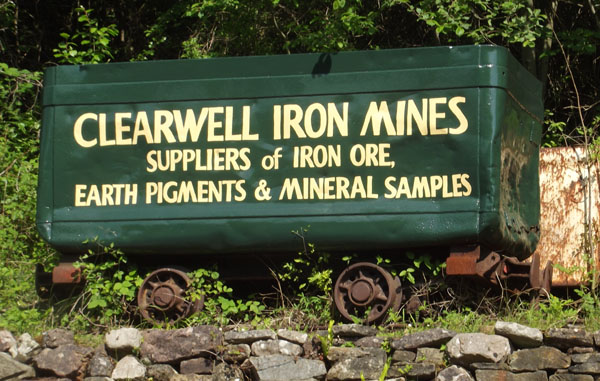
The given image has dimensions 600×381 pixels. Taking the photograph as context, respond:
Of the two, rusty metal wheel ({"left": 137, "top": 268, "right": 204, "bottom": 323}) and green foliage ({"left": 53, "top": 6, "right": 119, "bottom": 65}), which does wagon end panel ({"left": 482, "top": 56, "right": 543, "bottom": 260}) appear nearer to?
rusty metal wheel ({"left": 137, "top": 268, "right": 204, "bottom": 323})

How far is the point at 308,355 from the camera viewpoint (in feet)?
24.7

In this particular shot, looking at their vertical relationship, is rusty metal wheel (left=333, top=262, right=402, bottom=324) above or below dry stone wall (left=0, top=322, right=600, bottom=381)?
above

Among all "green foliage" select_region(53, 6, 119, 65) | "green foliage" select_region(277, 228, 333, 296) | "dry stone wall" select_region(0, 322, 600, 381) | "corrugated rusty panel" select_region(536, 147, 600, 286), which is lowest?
"dry stone wall" select_region(0, 322, 600, 381)

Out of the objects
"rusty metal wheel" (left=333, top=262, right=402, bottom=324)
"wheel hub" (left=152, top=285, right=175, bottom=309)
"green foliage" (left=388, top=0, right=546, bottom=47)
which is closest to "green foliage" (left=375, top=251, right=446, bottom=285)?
"rusty metal wheel" (left=333, top=262, right=402, bottom=324)

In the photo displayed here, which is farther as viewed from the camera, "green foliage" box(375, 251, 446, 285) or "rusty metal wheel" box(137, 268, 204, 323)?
"rusty metal wheel" box(137, 268, 204, 323)

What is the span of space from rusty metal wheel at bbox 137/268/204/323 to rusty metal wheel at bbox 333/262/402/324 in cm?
109

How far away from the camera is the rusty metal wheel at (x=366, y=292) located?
7961 millimetres

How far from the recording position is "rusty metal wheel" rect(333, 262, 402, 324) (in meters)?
7.96

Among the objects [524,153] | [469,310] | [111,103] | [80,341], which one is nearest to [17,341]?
[80,341]

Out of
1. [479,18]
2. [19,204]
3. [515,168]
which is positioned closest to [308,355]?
[515,168]

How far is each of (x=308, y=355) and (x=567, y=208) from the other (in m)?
3.05

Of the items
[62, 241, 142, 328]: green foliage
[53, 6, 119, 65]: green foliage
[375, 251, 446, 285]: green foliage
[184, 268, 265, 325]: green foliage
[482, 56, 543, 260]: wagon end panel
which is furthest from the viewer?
[53, 6, 119, 65]: green foliage

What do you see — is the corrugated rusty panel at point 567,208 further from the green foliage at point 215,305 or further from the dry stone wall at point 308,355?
the green foliage at point 215,305

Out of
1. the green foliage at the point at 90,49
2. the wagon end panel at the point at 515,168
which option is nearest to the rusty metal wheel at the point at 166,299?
the wagon end panel at the point at 515,168
